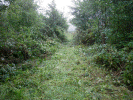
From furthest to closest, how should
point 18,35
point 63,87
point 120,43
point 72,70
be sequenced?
point 18,35 → point 120,43 → point 72,70 → point 63,87

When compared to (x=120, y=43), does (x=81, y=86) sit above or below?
below

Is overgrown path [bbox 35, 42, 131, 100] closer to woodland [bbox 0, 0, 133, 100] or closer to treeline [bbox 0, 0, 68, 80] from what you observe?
woodland [bbox 0, 0, 133, 100]

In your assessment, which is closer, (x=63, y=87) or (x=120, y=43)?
(x=63, y=87)

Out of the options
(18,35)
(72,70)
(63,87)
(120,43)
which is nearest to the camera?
(63,87)

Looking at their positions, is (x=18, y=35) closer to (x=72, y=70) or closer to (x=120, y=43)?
(x=72, y=70)

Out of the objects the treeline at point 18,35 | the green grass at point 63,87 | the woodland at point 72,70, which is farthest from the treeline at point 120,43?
the treeline at point 18,35

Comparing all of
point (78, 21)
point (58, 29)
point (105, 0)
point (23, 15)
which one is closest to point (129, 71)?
point (105, 0)

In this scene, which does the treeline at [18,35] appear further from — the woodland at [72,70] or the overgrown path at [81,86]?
the overgrown path at [81,86]

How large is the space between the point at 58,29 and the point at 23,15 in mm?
5635

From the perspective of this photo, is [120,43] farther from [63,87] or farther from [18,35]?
[18,35]

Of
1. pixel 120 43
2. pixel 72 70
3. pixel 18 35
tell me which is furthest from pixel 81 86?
pixel 18 35

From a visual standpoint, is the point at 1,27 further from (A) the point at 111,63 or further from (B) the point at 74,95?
(A) the point at 111,63

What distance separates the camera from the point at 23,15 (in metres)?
7.91

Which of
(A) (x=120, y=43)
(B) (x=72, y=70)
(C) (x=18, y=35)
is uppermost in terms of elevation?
(C) (x=18, y=35)
